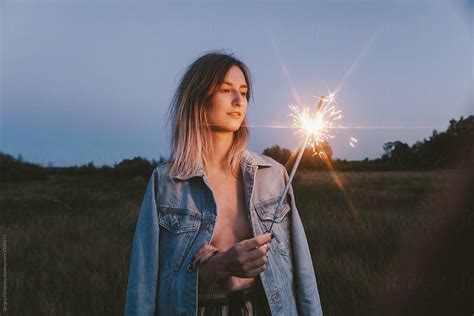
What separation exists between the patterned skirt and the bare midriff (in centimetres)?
3

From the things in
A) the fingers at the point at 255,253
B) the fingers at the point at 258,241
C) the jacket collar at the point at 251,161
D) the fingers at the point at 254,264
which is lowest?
the fingers at the point at 254,264

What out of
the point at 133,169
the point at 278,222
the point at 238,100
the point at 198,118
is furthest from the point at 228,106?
the point at 133,169

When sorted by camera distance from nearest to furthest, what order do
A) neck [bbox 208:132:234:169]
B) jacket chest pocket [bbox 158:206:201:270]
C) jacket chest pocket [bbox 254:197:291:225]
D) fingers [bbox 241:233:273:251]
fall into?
fingers [bbox 241:233:273:251]
jacket chest pocket [bbox 158:206:201:270]
jacket chest pocket [bbox 254:197:291:225]
neck [bbox 208:132:234:169]

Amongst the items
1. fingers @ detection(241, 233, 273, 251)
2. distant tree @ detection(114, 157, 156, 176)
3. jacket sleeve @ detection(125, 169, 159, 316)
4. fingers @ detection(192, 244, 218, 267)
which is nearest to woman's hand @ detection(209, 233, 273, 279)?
fingers @ detection(241, 233, 273, 251)

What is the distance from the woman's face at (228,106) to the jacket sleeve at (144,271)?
0.60 m

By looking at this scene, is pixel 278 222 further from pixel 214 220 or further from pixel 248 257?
pixel 248 257

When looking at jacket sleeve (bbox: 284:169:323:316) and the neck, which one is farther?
the neck

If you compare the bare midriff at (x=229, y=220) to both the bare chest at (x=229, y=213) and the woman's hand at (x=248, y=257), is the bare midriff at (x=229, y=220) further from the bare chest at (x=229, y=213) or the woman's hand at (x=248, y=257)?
the woman's hand at (x=248, y=257)

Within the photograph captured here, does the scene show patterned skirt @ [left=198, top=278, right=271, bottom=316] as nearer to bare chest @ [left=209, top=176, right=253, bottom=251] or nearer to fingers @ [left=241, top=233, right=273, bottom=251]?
bare chest @ [left=209, top=176, right=253, bottom=251]

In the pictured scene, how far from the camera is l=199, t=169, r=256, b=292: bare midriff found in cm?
224

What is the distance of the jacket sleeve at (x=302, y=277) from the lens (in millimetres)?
2385

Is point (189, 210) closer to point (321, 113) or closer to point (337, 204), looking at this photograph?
point (321, 113)

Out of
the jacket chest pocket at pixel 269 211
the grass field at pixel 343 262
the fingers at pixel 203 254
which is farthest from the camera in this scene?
the grass field at pixel 343 262

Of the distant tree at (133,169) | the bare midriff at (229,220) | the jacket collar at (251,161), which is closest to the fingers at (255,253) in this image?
the bare midriff at (229,220)
